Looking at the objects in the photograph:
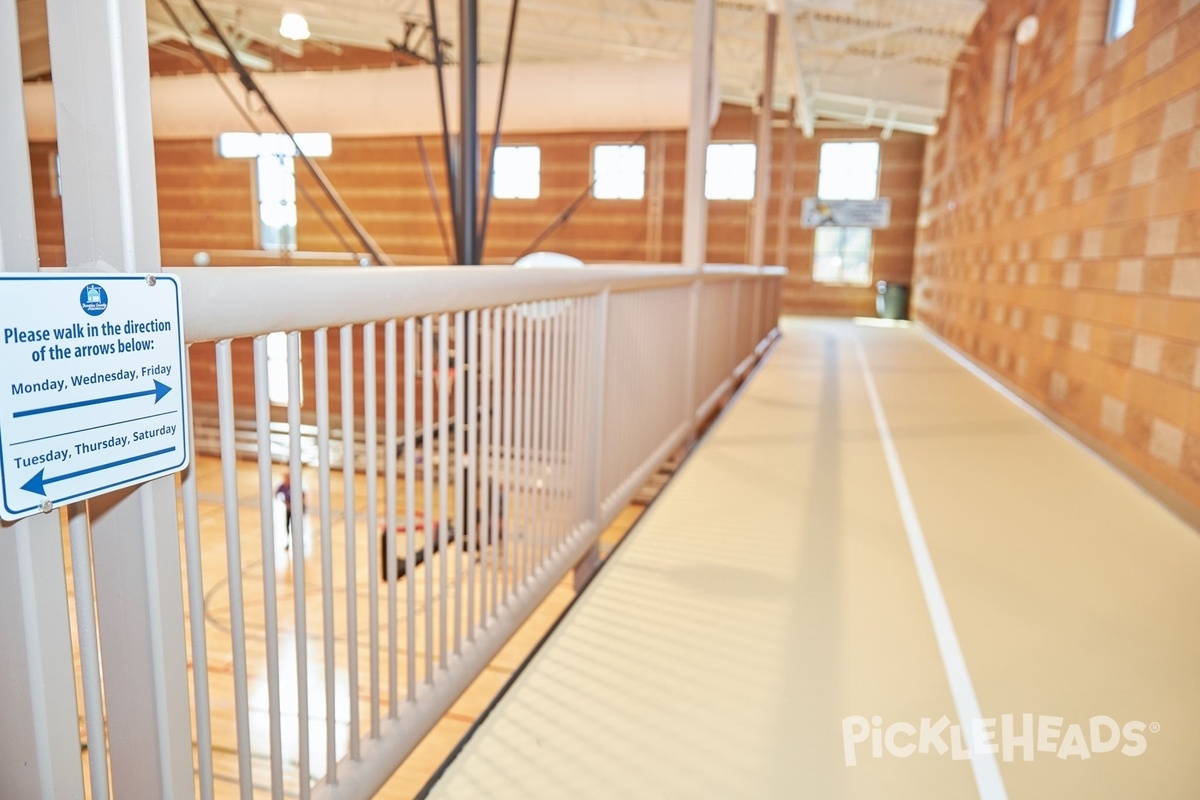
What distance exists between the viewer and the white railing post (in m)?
2.79

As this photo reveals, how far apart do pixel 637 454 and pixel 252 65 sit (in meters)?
14.9

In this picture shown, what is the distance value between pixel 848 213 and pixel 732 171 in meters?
Answer: 2.51

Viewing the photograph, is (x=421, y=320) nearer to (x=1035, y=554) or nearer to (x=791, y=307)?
(x=1035, y=554)

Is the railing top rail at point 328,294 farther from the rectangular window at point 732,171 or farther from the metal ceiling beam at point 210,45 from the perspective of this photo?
the rectangular window at point 732,171

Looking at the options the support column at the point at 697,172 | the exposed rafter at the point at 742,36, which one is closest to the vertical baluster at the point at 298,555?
the support column at the point at 697,172

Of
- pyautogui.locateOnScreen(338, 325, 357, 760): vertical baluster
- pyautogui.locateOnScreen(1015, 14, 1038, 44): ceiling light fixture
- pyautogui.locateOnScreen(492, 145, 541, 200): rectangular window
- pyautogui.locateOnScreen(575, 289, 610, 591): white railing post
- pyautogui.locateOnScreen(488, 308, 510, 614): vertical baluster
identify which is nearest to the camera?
pyautogui.locateOnScreen(338, 325, 357, 760): vertical baluster

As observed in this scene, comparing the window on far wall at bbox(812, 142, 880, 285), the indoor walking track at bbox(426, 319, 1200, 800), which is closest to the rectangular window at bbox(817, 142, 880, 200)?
the window on far wall at bbox(812, 142, 880, 285)

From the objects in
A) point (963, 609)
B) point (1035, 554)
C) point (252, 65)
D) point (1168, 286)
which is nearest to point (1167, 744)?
point (963, 609)

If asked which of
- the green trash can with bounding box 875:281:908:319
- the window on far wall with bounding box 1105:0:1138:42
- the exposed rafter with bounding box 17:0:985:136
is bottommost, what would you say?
the green trash can with bounding box 875:281:908:319

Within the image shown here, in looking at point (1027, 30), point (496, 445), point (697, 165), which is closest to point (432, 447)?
point (496, 445)

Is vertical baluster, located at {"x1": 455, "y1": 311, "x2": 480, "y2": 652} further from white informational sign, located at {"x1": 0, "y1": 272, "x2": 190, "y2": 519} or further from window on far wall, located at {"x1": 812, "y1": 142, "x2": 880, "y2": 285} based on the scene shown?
window on far wall, located at {"x1": 812, "y1": 142, "x2": 880, "y2": 285}

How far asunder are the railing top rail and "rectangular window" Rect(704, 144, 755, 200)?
49.4 ft

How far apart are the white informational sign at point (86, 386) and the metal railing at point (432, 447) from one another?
76 millimetres

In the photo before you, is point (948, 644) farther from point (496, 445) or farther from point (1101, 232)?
point (1101, 232)
